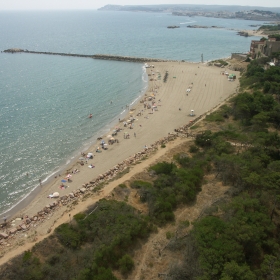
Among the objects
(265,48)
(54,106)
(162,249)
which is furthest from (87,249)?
(265,48)

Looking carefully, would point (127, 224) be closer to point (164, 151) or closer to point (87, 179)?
point (87, 179)

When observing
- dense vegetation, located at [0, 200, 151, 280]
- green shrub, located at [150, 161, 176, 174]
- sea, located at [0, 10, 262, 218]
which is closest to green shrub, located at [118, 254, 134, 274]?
dense vegetation, located at [0, 200, 151, 280]

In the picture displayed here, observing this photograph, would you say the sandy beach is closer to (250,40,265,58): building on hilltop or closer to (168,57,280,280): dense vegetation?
(168,57,280,280): dense vegetation

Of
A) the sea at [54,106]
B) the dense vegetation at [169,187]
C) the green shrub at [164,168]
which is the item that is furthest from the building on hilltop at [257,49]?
the green shrub at [164,168]

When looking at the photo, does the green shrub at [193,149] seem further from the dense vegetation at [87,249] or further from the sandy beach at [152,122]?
the dense vegetation at [87,249]

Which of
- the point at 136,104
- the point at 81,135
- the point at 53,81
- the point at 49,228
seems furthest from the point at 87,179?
the point at 53,81

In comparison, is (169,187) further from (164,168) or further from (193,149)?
(193,149)
